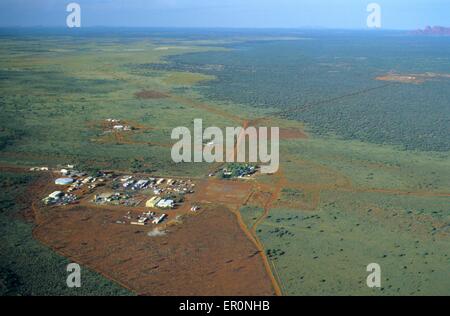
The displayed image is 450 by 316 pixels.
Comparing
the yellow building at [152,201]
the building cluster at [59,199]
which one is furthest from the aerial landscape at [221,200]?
the building cluster at [59,199]

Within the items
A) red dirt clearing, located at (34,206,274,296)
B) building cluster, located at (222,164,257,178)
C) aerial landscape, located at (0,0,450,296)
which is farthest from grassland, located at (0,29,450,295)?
building cluster, located at (222,164,257,178)

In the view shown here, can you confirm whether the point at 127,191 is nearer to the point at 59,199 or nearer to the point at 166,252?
the point at 59,199

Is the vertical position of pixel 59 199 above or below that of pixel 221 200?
above

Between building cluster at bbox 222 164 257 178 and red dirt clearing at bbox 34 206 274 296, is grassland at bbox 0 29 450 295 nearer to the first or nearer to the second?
red dirt clearing at bbox 34 206 274 296

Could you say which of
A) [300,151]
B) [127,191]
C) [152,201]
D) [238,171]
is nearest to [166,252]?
[152,201]

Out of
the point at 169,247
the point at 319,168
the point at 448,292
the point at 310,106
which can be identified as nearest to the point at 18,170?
the point at 169,247

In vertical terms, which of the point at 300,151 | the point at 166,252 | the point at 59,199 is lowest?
the point at 166,252

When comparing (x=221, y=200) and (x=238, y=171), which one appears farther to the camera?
(x=238, y=171)

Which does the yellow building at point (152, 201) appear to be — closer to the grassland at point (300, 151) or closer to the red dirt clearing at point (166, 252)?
the red dirt clearing at point (166, 252)

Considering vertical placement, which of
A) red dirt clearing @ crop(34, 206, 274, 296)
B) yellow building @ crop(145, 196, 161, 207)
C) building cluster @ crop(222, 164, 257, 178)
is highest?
building cluster @ crop(222, 164, 257, 178)
